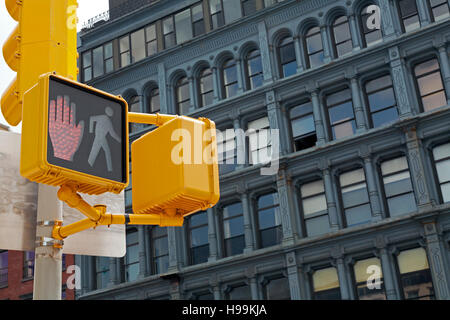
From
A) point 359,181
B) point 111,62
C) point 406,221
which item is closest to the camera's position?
point 406,221

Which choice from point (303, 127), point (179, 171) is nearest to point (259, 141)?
point (303, 127)

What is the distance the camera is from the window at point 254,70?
32.9 m

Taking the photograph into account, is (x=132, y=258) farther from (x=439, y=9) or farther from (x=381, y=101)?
(x=439, y=9)

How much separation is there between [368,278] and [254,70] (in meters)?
12.4

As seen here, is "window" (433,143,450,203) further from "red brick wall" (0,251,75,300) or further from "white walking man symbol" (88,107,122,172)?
"red brick wall" (0,251,75,300)

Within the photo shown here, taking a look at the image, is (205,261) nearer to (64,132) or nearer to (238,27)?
(238,27)

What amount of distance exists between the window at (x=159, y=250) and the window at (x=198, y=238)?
1.56 meters

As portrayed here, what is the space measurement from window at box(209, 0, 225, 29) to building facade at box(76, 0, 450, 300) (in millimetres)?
64

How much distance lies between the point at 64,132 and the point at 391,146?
26.8m

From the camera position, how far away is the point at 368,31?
30.3 meters

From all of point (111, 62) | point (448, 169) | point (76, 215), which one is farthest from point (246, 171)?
point (76, 215)

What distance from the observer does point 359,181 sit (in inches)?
1126

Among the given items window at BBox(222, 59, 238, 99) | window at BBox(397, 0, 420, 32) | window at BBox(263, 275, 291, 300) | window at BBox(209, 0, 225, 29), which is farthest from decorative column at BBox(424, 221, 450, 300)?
window at BBox(209, 0, 225, 29)
